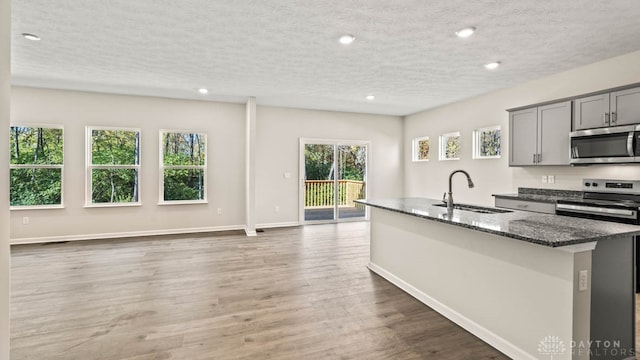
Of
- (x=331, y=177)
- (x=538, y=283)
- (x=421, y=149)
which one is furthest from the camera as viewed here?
(x=421, y=149)

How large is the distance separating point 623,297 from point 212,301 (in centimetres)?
317

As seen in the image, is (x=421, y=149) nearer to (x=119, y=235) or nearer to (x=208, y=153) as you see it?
(x=208, y=153)

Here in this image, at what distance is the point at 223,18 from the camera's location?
285 centimetres

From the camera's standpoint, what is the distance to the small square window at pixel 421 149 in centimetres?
724

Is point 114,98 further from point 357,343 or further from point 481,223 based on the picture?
point 481,223

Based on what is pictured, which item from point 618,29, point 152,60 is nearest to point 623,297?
point 618,29

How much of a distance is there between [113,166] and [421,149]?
662cm

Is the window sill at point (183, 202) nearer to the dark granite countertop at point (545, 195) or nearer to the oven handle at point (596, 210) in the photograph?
the dark granite countertop at point (545, 195)

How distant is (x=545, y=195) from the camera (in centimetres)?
453

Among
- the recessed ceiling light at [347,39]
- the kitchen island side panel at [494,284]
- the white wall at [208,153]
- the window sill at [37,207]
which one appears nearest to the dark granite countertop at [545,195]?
the kitchen island side panel at [494,284]

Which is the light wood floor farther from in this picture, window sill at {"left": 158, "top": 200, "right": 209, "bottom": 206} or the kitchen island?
window sill at {"left": 158, "top": 200, "right": 209, "bottom": 206}

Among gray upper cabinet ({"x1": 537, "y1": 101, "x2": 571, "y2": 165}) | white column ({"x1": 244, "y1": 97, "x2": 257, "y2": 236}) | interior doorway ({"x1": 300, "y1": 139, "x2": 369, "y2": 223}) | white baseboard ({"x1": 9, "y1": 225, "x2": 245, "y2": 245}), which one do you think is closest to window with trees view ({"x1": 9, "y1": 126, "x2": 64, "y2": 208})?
white baseboard ({"x1": 9, "y1": 225, "x2": 245, "y2": 245})

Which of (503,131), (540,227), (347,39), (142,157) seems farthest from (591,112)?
(142,157)
